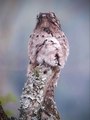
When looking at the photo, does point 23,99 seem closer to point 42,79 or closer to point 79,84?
point 42,79

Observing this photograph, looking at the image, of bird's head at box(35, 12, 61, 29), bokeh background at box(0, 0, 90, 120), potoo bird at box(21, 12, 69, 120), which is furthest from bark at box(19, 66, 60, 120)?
bird's head at box(35, 12, 61, 29)

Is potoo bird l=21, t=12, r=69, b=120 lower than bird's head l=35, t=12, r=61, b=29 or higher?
lower

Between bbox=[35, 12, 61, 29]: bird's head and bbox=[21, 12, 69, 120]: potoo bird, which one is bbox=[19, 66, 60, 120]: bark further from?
bbox=[35, 12, 61, 29]: bird's head

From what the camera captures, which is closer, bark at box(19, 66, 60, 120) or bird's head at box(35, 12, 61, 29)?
bark at box(19, 66, 60, 120)

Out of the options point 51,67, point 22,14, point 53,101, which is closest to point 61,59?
point 51,67

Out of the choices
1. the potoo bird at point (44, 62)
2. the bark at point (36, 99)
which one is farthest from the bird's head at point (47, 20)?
the bark at point (36, 99)

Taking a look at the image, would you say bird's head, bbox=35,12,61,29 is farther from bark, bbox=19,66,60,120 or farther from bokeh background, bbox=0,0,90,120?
bark, bbox=19,66,60,120

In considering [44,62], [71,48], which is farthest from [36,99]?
[71,48]

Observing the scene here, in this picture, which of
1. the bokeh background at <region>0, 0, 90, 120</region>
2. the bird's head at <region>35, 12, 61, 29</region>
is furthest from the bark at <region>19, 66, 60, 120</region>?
the bird's head at <region>35, 12, 61, 29</region>
